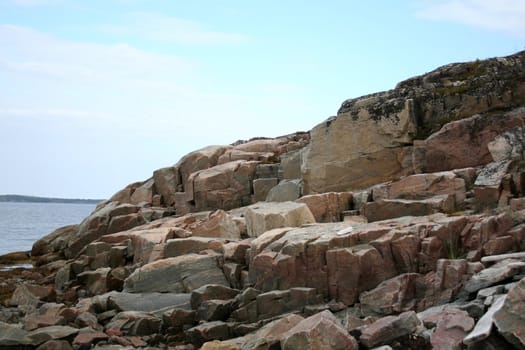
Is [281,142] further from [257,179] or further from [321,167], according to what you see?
[321,167]

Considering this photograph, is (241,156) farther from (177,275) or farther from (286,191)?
(177,275)

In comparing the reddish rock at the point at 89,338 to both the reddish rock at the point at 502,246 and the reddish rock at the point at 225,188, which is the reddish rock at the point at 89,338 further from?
the reddish rock at the point at 225,188

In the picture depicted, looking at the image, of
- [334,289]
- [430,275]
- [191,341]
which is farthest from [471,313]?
[191,341]

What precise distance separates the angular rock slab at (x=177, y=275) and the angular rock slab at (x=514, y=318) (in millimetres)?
9677

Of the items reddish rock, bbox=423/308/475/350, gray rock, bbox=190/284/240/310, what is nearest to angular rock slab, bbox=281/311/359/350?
Result: reddish rock, bbox=423/308/475/350

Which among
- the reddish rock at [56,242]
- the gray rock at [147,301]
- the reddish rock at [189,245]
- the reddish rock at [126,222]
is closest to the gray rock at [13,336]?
the gray rock at [147,301]

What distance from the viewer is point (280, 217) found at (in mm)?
20953

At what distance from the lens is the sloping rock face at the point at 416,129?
21.8m

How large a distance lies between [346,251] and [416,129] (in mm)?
8722

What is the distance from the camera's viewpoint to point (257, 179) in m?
28.8

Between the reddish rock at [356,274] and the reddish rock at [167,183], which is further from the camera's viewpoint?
the reddish rock at [167,183]

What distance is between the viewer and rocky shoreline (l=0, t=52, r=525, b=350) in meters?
13.8

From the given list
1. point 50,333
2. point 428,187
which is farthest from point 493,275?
point 50,333

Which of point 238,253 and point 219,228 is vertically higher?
point 219,228
